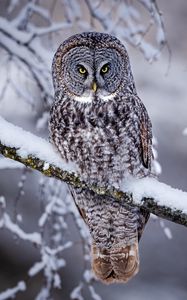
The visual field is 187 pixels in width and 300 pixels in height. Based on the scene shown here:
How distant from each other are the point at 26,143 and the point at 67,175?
24 centimetres

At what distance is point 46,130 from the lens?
4988mm

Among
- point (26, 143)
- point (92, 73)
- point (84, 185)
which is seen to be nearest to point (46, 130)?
point (92, 73)

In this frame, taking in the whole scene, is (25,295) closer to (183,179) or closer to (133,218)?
(183,179)

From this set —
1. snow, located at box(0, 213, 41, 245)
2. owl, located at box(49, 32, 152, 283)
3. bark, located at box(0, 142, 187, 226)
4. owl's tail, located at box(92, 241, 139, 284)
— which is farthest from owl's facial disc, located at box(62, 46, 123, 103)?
owl's tail, located at box(92, 241, 139, 284)

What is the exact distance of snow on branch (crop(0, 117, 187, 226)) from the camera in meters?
3.40

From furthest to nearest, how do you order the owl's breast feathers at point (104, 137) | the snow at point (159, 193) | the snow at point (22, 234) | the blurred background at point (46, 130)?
the blurred background at point (46, 130)
the snow at point (22, 234)
the owl's breast feathers at point (104, 137)
the snow at point (159, 193)

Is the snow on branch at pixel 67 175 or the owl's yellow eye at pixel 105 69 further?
the owl's yellow eye at pixel 105 69

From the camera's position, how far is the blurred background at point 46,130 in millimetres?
4543

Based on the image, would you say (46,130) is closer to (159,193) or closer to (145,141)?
(145,141)

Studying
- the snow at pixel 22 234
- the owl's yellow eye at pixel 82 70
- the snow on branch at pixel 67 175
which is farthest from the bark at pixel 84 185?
the snow at pixel 22 234

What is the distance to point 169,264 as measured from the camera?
335 inches

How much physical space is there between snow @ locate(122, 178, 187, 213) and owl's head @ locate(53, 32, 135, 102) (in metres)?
0.70

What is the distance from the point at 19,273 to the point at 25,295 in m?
0.21

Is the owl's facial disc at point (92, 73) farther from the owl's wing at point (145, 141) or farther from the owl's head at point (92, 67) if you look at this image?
the owl's wing at point (145, 141)
